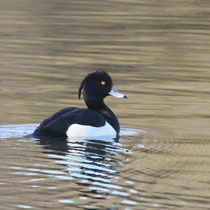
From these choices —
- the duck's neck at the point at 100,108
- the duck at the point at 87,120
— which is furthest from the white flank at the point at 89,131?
the duck's neck at the point at 100,108

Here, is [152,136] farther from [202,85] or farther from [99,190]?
[202,85]

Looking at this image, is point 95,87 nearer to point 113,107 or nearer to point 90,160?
point 113,107

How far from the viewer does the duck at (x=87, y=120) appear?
362 inches

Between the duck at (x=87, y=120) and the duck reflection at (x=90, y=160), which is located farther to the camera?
the duck at (x=87, y=120)

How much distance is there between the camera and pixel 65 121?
30.3 ft

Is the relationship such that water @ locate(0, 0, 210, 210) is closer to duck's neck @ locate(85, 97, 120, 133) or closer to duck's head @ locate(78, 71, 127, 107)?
duck's neck @ locate(85, 97, 120, 133)

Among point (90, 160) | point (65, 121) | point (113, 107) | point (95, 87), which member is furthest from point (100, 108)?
point (90, 160)

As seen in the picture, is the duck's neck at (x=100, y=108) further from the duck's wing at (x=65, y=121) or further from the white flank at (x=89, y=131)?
the duck's wing at (x=65, y=121)

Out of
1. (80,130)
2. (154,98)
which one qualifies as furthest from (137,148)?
(154,98)

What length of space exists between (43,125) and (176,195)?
2884 mm

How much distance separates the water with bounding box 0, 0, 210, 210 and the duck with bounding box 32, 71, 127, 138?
153mm

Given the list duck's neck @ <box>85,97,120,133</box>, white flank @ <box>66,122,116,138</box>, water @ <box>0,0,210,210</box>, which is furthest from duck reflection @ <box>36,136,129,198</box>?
duck's neck @ <box>85,97,120,133</box>

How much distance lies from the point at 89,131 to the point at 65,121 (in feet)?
1.17

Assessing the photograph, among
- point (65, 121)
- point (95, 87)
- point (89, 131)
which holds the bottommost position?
point (89, 131)
